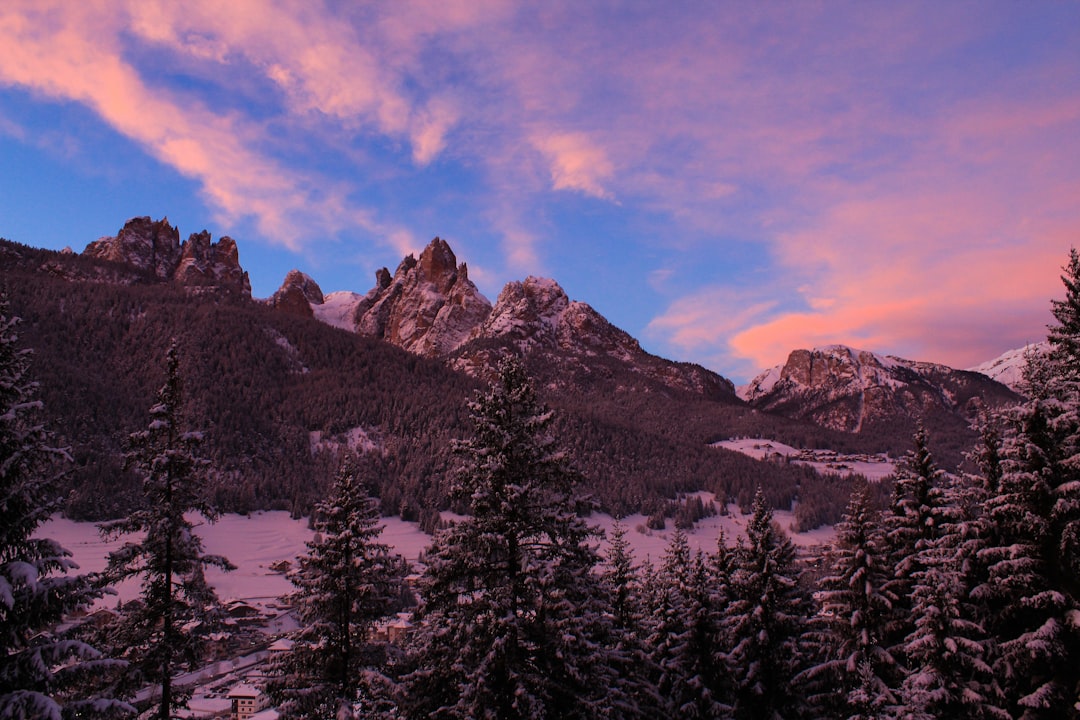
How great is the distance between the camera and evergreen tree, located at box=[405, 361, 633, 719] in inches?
577

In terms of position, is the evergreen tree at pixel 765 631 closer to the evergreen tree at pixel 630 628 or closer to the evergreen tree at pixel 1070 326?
the evergreen tree at pixel 630 628

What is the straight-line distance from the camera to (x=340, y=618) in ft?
60.6

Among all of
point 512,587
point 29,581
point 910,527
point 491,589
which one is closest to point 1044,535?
point 910,527

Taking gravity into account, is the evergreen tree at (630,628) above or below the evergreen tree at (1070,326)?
below

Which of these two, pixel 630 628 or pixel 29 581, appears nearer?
pixel 29 581

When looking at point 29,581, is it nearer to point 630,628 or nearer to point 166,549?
point 166,549

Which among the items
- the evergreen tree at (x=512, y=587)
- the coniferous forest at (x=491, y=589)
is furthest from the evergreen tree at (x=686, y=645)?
the evergreen tree at (x=512, y=587)

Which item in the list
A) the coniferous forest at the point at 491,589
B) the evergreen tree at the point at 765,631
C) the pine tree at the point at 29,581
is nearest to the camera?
the pine tree at the point at 29,581

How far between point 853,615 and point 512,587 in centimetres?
1402

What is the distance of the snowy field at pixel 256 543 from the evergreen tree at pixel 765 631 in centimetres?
5073

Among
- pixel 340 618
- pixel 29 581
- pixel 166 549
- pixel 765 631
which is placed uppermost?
pixel 29 581

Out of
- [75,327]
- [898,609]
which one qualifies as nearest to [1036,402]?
[898,609]

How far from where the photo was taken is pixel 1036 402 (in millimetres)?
16328

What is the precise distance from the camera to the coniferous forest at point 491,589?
38.4 ft
